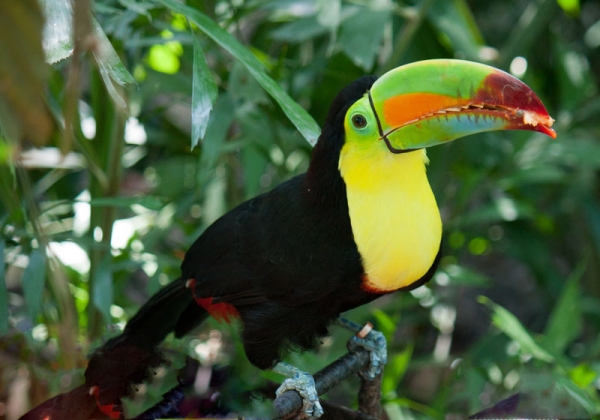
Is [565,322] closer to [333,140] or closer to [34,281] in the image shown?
[333,140]

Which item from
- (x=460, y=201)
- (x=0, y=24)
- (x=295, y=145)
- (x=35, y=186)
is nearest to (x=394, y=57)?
(x=295, y=145)

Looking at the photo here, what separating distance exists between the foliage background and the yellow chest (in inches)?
5.1

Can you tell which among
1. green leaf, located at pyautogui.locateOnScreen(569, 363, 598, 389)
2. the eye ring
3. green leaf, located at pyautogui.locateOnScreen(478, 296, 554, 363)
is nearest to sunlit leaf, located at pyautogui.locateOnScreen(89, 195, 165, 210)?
the eye ring

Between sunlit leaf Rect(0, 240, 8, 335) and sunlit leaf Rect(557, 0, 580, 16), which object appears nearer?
sunlit leaf Rect(0, 240, 8, 335)

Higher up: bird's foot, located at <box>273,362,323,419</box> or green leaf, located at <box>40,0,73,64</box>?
green leaf, located at <box>40,0,73,64</box>

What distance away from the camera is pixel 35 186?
2.31 meters

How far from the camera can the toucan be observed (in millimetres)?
1143

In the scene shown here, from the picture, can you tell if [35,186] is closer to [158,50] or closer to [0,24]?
[158,50]

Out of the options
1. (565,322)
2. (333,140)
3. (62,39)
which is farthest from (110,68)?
(565,322)

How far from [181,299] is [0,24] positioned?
104 centimetres

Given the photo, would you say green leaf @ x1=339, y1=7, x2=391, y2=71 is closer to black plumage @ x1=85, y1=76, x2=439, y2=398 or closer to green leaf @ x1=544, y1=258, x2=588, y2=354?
black plumage @ x1=85, y1=76, x2=439, y2=398

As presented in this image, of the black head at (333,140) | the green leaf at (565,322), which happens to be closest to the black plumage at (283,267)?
the black head at (333,140)

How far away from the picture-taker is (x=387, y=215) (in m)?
1.22

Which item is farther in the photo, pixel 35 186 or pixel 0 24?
pixel 35 186
